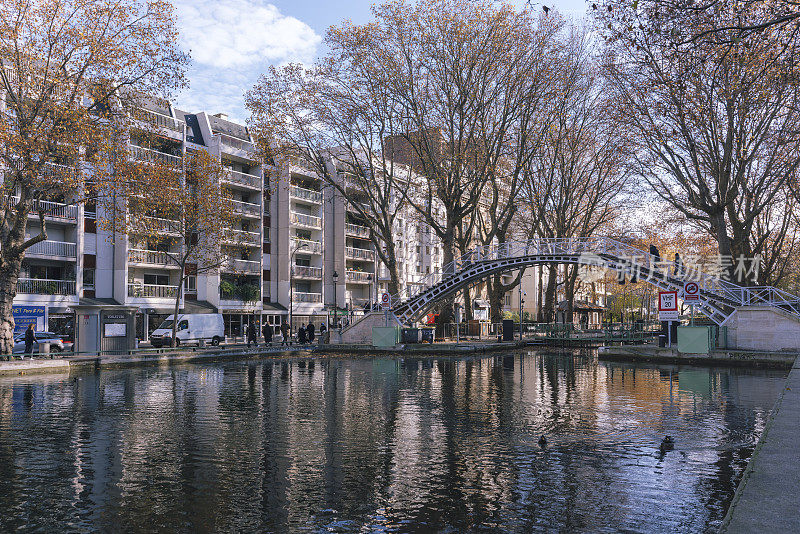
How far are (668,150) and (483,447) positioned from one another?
80.1 ft

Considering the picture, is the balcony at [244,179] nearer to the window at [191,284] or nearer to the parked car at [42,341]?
the window at [191,284]

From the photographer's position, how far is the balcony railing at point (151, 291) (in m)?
46.2

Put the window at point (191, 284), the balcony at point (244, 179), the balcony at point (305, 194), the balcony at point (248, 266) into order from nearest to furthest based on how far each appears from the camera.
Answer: the window at point (191, 284) < the balcony at point (244, 179) < the balcony at point (248, 266) < the balcony at point (305, 194)

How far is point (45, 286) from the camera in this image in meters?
40.6

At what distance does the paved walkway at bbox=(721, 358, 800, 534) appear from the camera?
4427mm

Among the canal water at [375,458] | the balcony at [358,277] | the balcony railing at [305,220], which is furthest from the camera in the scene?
the balcony at [358,277]

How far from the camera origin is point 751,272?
3488 cm

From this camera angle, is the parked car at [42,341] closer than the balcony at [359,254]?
Yes

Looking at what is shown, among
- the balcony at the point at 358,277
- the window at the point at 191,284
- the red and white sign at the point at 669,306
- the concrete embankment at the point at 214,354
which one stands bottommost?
the concrete embankment at the point at 214,354

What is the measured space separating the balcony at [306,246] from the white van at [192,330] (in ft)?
49.4

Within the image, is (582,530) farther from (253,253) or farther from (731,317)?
(253,253)

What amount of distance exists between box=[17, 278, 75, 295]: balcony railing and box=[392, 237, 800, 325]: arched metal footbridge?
2073 cm

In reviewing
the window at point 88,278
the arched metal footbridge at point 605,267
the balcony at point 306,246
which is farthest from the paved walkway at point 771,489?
the balcony at point 306,246

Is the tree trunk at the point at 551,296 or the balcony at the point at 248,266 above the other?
the balcony at the point at 248,266
